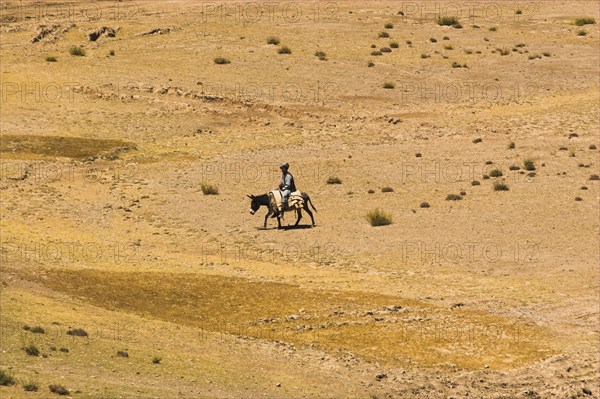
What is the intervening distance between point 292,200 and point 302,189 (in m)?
6.27

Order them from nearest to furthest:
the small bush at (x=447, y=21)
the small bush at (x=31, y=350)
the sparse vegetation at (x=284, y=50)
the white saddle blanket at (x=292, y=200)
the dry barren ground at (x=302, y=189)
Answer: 1. the small bush at (x=31, y=350)
2. the dry barren ground at (x=302, y=189)
3. the white saddle blanket at (x=292, y=200)
4. the sparse vegetation at (x=284, y=50)
5. the small bush at (x=447, y=21)

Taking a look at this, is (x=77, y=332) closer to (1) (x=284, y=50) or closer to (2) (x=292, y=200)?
(2) (x=292, y=200)

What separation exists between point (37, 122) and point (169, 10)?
67.1ft

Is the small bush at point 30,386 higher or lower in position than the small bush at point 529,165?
higher

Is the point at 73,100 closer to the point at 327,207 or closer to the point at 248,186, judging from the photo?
the point at 248,186

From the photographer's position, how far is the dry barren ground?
112ft

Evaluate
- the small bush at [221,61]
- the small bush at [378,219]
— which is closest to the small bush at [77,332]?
the small bush at [378,219]

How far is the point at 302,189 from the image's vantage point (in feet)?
172

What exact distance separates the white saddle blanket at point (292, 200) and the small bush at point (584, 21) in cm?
3612

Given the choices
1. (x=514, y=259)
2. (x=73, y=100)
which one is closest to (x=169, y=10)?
(x=73, y=100)

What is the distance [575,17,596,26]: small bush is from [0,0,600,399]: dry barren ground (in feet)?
4.24

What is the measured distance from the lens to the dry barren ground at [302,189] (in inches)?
1344

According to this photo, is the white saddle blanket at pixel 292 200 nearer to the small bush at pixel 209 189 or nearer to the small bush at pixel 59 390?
the small bush at pixel 209 189

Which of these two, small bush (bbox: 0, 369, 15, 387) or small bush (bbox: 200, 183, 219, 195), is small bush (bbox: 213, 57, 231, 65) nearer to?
small bush (bbox: 200, 183, 219, 195)
